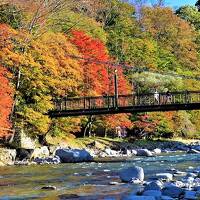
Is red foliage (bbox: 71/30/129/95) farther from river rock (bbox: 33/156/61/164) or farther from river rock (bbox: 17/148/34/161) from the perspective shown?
river rock (bbox: 33/156/61/164)

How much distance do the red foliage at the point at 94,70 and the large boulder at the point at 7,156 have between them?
12.9 m

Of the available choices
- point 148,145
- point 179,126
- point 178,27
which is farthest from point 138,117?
point 178,27

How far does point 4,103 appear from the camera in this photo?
92.8 ft

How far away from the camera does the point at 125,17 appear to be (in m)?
78.2

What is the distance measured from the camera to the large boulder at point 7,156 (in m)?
27.2

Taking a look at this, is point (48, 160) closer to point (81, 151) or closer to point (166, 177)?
point (81, 151)

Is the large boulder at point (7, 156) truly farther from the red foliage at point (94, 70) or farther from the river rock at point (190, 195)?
the river rock at point (190, 195)

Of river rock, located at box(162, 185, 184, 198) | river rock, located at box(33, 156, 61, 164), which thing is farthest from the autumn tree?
river rock, located at box(162, 185, 184, 198)

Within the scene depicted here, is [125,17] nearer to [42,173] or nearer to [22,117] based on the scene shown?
[22,117]

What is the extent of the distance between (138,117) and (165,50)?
2967 centimetres

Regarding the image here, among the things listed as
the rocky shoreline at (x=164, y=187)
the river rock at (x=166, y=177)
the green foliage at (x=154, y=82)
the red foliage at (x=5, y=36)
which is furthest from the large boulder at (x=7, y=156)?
the green foliage at (x=154, y=82)

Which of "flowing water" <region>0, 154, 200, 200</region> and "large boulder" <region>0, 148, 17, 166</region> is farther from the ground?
"large boulder" <region>0, 148, 17, 166</region>

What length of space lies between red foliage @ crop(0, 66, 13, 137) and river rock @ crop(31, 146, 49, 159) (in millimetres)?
2037

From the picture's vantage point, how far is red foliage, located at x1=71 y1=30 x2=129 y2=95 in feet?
134
